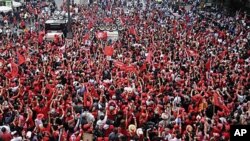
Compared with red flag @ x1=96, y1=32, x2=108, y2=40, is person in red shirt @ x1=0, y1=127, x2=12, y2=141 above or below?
above

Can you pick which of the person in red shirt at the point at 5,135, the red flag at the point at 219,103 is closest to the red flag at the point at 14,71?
the person in red shirt at the point at 5,135

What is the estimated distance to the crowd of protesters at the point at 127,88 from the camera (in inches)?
510

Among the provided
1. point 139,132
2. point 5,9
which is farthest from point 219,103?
point 5,9

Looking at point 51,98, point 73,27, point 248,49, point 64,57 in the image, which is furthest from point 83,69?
point 73,27

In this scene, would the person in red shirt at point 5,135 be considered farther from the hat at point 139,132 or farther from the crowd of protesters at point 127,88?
the hat at point 139,132

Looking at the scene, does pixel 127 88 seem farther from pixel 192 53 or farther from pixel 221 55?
pixel 221 55

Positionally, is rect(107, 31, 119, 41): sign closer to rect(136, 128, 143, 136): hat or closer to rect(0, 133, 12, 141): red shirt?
rect(136, 128, 143, 136): hat

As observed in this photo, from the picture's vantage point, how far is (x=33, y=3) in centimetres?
4819

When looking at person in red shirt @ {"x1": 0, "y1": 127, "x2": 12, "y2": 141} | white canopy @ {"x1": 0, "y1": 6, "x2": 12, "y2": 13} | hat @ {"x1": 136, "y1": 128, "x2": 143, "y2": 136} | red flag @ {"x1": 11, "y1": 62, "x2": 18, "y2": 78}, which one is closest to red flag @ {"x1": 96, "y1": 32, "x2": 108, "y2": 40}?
red flag @ {"x1": 11, "y1": 62, "x2": 18, "y2": 78}

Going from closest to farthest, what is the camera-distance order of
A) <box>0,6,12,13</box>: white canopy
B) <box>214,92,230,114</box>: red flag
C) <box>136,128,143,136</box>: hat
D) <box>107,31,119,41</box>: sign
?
<box>136,128,143,136</box>: hat
<box>214,92,230,114</box>: red flag
<box>107,31,119,41</box>: sign
<box>0,6,12,13</box>: white canopy

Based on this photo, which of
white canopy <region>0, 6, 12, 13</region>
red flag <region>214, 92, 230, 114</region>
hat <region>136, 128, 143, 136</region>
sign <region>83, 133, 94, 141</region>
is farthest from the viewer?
white canopy <region>0, 6, 12, 13</region>

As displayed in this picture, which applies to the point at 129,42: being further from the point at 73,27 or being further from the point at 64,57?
the point at 73,27

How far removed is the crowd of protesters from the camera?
12.9 m

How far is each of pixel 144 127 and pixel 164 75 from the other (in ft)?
17.4
